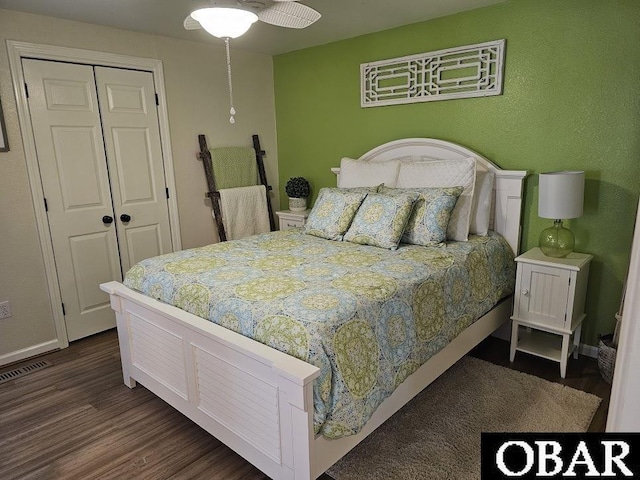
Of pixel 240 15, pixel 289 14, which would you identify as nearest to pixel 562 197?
pixel 289 14

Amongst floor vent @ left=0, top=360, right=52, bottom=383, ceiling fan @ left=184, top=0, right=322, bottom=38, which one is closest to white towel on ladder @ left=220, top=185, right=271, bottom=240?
floor vent @ left=0, top=360, right=52, bottom=383

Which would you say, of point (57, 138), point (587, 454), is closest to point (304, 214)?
point (57, 138)

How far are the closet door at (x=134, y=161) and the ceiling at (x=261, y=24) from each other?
0.42m

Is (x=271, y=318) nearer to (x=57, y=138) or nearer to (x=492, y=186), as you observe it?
(x=492, y=186)

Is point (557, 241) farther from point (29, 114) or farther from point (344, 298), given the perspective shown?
point (29, 114)

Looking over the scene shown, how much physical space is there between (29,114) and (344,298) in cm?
259

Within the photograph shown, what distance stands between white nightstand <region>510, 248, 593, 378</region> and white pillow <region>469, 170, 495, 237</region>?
1.16 feet

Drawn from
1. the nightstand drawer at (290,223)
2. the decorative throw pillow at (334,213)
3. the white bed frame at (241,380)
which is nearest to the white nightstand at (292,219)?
the nightstand drawer at (290,223)

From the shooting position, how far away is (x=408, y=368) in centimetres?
198

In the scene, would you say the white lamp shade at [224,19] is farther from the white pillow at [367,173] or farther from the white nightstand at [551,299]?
the white nightstand at [551,299]

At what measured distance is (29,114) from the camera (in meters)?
2.91

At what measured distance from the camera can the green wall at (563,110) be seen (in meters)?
2.52

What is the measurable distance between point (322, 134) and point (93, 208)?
2.09m

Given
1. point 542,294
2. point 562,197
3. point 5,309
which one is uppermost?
point 562,197
